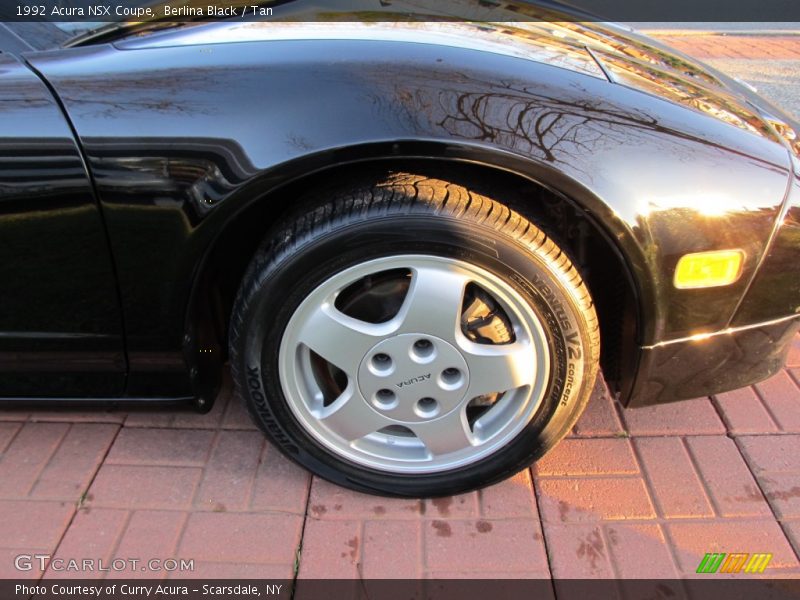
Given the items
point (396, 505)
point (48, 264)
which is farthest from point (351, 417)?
point (48, 264)

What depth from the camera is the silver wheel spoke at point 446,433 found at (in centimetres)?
172

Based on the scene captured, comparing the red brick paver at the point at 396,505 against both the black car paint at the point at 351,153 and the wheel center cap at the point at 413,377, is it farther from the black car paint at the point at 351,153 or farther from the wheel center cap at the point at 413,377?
the black car paint at the point at 351,153

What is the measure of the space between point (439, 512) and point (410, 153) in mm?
1021

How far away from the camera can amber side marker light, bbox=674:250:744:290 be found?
5.10 feet

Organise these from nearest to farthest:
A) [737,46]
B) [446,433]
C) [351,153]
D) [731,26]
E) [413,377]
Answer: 1. [351,153]
2. [413,377]
3. [446,433]
4. [737,46]
5. [731,26]

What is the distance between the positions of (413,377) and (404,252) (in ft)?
1.15

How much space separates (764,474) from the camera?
1.90 m

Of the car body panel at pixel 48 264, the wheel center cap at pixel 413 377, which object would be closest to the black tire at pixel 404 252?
the wheel center cap at pixel 413 377

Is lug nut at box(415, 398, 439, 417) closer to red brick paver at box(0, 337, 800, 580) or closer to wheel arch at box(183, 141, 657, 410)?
red brick paver at box(0, 337, 800, 580)

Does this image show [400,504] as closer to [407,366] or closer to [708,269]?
[407,366]

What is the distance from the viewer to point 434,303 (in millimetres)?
1542

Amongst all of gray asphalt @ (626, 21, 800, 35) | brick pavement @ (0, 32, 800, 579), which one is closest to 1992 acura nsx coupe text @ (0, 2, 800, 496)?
brick pavement @ (0, 32, 800, 579)
